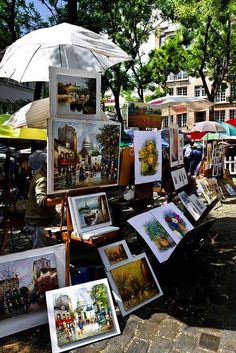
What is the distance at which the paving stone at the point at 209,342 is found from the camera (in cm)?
293

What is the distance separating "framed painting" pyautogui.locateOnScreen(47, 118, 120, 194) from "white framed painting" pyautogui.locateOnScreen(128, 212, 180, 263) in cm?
56

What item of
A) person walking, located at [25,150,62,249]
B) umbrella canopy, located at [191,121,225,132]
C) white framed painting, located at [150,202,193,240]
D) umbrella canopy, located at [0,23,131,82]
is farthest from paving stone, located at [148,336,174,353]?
umbrella canopy, located at [191,121,225,132]

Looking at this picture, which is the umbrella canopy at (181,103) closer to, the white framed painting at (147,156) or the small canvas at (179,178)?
the small canvas at (179,178)

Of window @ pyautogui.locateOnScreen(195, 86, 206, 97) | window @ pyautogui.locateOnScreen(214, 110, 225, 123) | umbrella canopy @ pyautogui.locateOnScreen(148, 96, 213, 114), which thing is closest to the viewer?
umbrella canopy @ pyautogui.locateOnScreen(148, 96, 213, 114)

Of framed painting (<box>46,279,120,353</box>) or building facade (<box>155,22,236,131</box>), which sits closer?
framed painting (<box>46,279,120,353</box>)

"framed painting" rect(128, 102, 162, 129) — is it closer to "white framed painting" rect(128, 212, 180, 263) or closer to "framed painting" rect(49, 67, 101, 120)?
"framed painting" rect(49, 67, 101, 120)

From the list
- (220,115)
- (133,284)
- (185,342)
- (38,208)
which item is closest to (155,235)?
(133,284)

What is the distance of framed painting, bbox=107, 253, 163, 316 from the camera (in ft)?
11.5

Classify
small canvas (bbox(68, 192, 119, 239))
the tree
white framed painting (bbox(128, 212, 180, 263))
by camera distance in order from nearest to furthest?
small canvas (bbox(68, 192, 119, 239)) < white framed painting (bbox(128, 212, 180, 263)) < the tree

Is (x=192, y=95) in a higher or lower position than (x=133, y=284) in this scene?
higher

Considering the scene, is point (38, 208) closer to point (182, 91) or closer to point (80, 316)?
point (80, 316)

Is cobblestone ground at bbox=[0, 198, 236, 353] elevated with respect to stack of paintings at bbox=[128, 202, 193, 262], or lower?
lower

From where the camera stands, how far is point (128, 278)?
144 inches

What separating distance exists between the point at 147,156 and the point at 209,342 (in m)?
2.15
